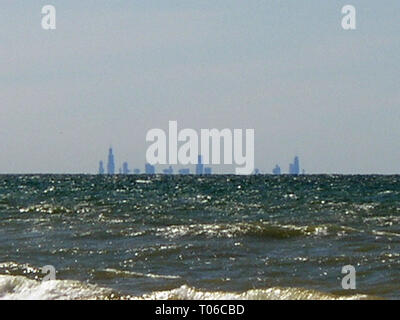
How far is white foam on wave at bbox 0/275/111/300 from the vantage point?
17531 millimetres

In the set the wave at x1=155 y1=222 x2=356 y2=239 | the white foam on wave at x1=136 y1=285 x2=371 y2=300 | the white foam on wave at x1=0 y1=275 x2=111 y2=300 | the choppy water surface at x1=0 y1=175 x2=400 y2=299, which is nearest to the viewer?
the white foam on wave at x1=136 y1=285 x2=371 y2=300

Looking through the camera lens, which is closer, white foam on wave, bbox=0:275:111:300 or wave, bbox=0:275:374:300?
wave, bbox=0:275:374:300

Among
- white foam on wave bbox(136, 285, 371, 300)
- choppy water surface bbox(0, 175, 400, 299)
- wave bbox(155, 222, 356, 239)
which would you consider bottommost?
white foam on wave bbox(136, 285, 371, 300)

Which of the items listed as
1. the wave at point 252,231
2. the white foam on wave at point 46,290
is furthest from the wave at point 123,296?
the wave at point 252,231

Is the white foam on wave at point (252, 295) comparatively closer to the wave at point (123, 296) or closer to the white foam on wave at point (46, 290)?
the wave at point (123, 296)

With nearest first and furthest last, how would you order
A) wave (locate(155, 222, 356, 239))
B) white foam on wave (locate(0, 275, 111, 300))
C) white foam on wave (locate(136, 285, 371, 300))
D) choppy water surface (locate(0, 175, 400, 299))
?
white foam on wave (locate(136, 285, 371, 300)) < white foam on wave (locate(0, 275, 111, 300)) < choppy water surface (locate(0, 175, 400, 299)) < wave (locate(155, 222, 356, 239))

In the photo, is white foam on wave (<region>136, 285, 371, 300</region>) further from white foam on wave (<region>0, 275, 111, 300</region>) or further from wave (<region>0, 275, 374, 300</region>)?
white foam on wave (<region>0, 275, 111, 300</region>)

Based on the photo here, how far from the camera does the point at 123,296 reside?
57.5 ft

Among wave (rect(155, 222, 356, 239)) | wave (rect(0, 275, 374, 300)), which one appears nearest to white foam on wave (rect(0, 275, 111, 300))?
wave (rect(0, 275, 374, 300))

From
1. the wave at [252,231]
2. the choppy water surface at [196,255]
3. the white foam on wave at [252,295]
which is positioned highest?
the wave at [252,231]

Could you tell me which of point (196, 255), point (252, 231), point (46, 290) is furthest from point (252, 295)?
point (252, 231)

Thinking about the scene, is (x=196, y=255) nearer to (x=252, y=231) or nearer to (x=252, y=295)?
(x=252, y=231)

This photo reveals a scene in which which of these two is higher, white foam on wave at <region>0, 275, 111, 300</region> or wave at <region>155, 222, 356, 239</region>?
wave at <region>155, 222, 356, 239</region>

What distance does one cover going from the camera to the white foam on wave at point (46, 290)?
1753 cm
